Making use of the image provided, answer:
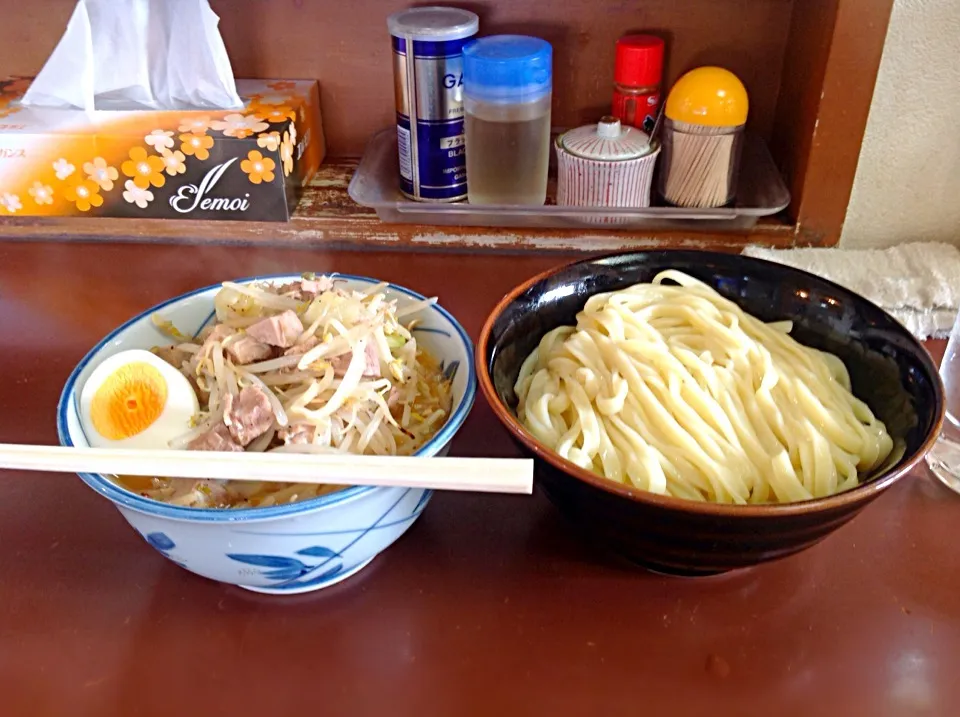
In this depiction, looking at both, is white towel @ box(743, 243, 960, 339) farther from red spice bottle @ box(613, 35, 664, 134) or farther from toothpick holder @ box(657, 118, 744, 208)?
red spice bottle @ box(613, 35, 664, 134)

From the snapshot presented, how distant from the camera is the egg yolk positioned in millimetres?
738

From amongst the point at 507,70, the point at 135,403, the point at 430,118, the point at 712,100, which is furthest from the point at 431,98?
the point at 135,403

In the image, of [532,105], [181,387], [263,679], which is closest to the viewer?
[263,679]

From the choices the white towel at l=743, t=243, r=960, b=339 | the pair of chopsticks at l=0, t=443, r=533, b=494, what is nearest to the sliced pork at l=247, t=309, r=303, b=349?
the pair of chopsticks at l=0, t=443, r=533, b=494

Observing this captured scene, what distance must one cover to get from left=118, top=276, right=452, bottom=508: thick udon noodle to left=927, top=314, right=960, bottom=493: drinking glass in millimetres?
519

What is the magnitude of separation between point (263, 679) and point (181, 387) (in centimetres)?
28

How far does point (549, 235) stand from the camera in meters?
1.24

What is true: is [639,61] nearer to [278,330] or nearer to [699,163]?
[699,163]

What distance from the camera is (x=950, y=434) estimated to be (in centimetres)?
88

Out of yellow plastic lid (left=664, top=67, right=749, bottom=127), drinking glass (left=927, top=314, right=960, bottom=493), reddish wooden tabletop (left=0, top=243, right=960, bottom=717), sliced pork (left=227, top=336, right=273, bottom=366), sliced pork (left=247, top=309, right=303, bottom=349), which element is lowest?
reddish wooden tabletop (left=0, top=243, right=960, bottom=717)

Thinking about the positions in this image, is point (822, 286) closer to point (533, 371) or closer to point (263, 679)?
point (533, 371)

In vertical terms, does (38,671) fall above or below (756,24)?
below

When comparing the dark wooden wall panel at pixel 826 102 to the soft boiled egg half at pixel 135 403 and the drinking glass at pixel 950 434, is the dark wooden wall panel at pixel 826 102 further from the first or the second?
the soft boiled egg half at pixel 135 403

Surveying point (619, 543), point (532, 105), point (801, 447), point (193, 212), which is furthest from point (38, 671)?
point (532, 105)
